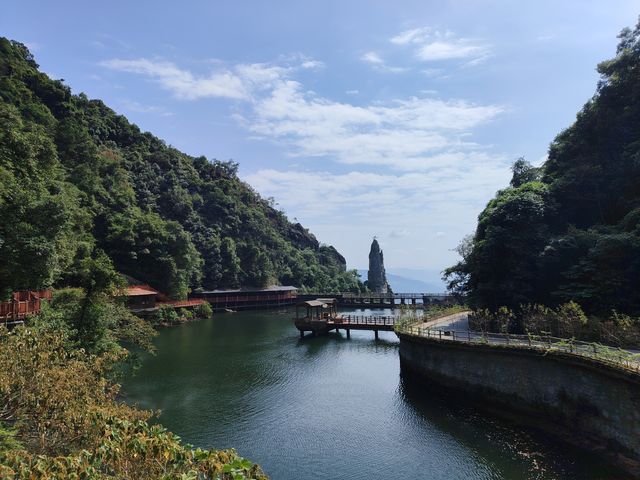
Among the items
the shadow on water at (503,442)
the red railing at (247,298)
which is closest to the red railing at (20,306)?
the shadow on water at (503,442)

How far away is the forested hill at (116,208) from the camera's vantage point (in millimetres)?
28953

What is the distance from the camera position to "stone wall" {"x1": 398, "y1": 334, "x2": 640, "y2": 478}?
15.6m

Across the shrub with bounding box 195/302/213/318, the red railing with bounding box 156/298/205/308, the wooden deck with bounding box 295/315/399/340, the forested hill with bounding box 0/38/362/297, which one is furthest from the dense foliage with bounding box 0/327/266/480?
the shrub with bounding box 195/302/213/318

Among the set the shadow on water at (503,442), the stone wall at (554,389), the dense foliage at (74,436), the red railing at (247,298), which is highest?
the dense foliage at (74,436)

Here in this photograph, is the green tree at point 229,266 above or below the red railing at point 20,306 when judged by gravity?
above

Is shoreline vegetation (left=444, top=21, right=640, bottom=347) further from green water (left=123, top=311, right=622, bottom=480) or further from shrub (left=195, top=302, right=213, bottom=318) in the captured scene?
shrub (left=195, top=302, right=213, bottom=318)

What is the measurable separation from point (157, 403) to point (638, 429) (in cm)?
2246

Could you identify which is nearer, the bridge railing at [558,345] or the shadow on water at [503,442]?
the shadow on water at [503,442]

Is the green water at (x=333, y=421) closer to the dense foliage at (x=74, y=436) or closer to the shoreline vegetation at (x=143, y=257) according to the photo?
the shoreline vegetation at (x=143, y=257)

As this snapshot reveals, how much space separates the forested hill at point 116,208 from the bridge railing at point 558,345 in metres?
23.4

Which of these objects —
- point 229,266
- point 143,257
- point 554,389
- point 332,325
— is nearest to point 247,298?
point 229,266

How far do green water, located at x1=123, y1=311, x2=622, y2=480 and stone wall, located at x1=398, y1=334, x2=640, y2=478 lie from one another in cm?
108

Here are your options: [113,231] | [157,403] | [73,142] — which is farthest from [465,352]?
[73,142]

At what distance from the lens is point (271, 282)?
89.3 metres
